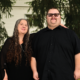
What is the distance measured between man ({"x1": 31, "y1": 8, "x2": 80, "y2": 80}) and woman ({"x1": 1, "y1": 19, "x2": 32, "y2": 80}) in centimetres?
67

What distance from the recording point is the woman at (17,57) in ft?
9.92

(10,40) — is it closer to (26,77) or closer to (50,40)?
(26,77)

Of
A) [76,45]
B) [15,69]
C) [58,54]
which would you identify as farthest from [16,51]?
[76,45]

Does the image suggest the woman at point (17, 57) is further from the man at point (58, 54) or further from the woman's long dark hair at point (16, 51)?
the man at point (58, 54)

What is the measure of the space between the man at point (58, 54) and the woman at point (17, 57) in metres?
0.67

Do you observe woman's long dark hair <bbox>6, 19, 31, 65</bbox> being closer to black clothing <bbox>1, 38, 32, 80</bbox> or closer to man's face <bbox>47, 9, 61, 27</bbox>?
black clothing <bbox>1, 38, 32, 80</bbox>

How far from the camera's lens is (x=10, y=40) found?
10.4 feet

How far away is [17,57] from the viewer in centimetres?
300

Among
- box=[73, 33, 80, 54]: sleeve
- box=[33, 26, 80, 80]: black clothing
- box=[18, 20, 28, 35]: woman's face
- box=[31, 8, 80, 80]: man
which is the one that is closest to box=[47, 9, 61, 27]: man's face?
box=[31, 8, 80, 80]: man

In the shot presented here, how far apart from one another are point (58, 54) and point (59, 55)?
2 centimetres

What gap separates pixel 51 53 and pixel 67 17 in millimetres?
2791

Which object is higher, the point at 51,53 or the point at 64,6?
the point at 64,6

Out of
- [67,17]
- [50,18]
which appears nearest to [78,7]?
[67,17]

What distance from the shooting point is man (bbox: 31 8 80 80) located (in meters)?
2.30
